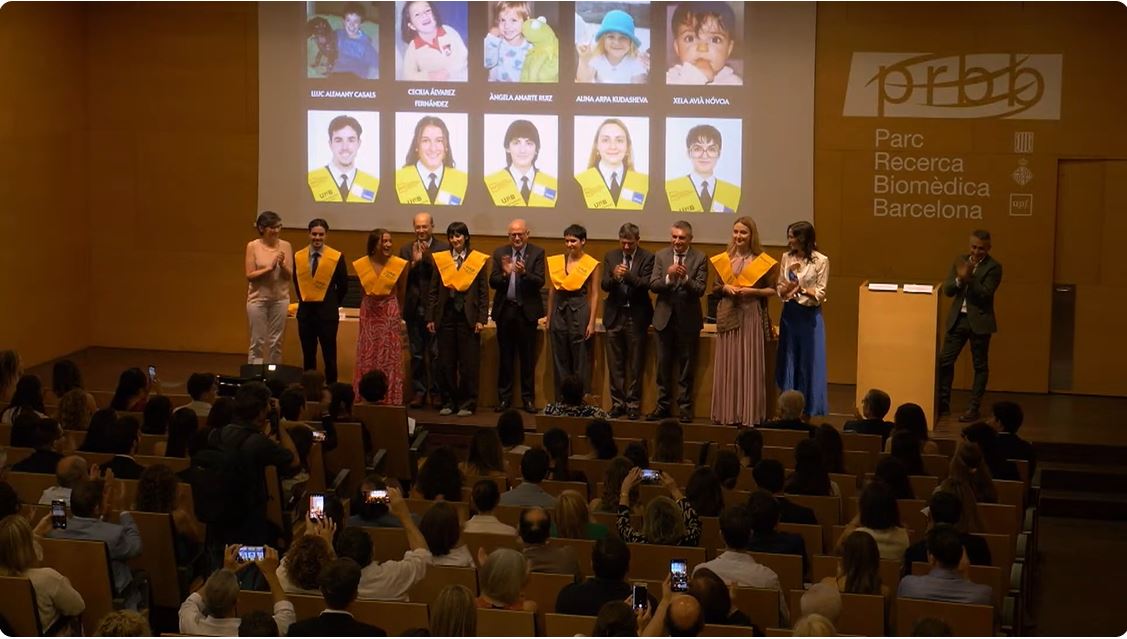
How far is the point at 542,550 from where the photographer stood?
6.79 m

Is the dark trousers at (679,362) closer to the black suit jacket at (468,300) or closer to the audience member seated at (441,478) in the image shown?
the black suit jacket at (468,300)

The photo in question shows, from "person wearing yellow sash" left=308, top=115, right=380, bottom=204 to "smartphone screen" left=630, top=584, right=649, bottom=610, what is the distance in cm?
881

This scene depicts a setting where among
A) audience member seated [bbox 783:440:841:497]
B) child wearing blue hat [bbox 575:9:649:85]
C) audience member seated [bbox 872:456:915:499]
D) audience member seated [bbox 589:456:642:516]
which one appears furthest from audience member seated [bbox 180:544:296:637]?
child wearing blue hat [bbox 575:9:649:85]

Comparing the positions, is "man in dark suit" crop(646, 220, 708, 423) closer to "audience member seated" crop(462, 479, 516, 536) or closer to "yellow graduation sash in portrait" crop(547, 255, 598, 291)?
"yellow graduation sash in portrait" crop(547, 255, 598, 291)

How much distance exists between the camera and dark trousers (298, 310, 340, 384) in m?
12.0

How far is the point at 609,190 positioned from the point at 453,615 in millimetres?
8683

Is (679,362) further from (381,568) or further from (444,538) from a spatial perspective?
(381,568)

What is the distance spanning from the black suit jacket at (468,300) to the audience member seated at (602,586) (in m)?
5.70

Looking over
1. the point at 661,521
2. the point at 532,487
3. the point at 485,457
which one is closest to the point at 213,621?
the point at 661,521

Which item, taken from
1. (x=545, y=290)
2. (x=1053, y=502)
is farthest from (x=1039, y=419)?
(x=545, y=290)

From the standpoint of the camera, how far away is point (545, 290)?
1342 centimetres

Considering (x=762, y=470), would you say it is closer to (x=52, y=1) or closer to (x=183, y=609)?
(x=183, y=609)

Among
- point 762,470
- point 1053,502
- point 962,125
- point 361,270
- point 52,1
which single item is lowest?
point 1053,502

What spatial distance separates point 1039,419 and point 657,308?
3226 millimetres
